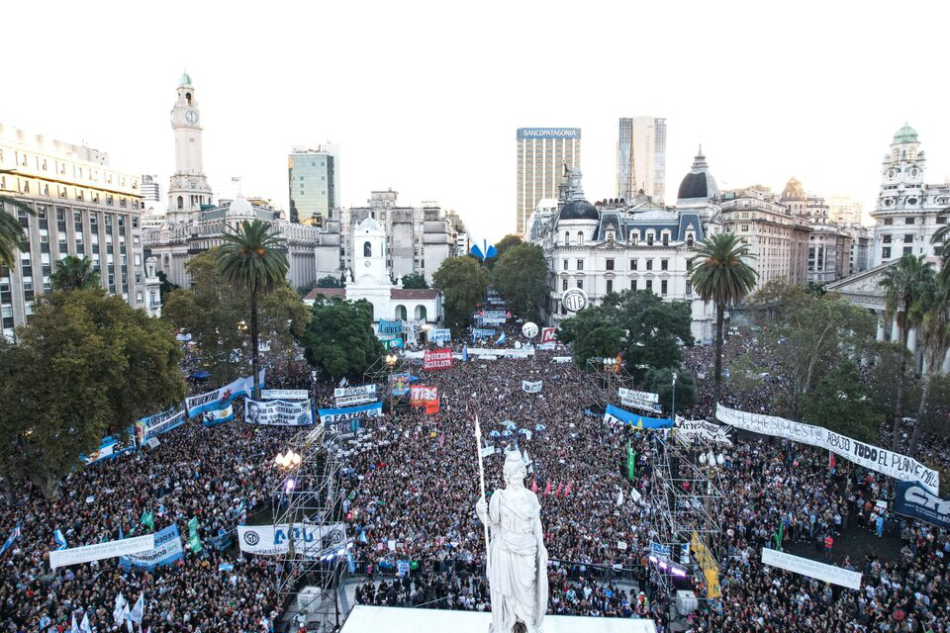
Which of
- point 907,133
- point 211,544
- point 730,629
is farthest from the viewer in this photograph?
point 907,133

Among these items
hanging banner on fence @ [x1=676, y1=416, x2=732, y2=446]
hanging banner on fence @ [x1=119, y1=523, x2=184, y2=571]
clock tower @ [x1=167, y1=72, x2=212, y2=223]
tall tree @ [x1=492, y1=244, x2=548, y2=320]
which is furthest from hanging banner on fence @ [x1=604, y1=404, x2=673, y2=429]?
clock tower @ [x1=167, y1=72, x2=212, y2=223]

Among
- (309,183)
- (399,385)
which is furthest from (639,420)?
(309,183)

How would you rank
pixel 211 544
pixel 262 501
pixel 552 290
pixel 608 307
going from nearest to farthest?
1. pixel 211 544
2. pixel 262 501
3. pixel 608 307
4. pixel 552 290

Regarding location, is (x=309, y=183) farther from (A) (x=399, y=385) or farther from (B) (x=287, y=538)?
(B) (x=287, y=538)

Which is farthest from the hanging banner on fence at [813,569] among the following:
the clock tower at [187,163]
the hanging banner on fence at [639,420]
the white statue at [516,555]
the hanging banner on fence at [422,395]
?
the clock tower at [187,163]

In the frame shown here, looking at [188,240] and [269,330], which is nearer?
[269,330]

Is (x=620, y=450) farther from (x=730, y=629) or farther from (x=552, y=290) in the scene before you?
(x=552, y=290)

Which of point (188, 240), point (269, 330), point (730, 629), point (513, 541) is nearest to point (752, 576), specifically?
point (730, 629)
